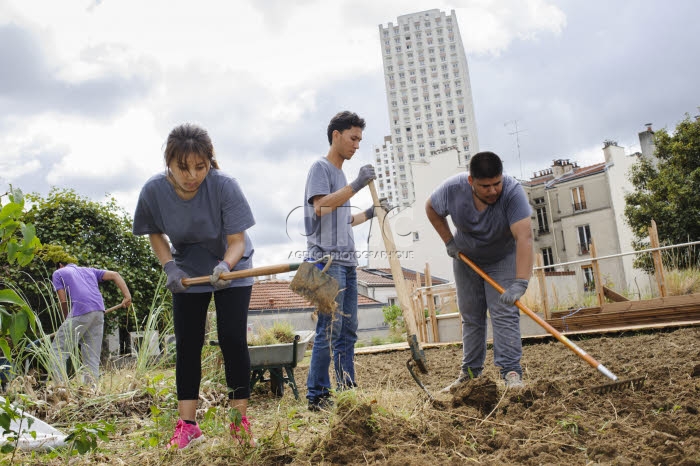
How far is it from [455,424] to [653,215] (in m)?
19.8

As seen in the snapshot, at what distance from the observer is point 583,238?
98.2ft

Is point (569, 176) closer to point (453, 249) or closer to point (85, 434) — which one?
point (453, 249)

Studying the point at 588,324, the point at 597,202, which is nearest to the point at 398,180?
the point at 597,202

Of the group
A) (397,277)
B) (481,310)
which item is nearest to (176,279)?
(397,277)

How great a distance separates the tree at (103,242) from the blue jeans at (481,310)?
272 inches

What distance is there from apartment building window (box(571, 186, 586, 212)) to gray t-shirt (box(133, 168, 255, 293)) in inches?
1189

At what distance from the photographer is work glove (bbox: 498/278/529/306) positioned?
306 cm

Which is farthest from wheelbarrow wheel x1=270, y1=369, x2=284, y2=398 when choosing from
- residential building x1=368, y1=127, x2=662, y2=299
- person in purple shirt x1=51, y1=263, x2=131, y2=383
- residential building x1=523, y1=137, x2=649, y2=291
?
residential building x1=523, y1=137, x2=649, y2=291

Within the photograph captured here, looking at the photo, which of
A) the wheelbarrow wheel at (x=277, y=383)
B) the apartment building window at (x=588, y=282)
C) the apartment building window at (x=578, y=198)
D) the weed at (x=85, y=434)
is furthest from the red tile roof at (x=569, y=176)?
the weed at (x=85, y=434)

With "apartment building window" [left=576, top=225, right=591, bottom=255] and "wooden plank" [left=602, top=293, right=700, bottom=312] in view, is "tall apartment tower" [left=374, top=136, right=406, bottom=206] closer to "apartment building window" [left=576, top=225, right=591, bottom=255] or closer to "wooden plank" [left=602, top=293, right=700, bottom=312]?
"apartment building window" [left=576, top=225, right=591, bottom=255]

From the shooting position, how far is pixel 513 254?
335cm

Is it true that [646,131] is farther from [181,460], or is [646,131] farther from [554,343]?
[181,460]

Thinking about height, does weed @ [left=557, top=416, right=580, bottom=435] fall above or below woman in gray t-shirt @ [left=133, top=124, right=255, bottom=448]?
below

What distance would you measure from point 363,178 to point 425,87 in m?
109
